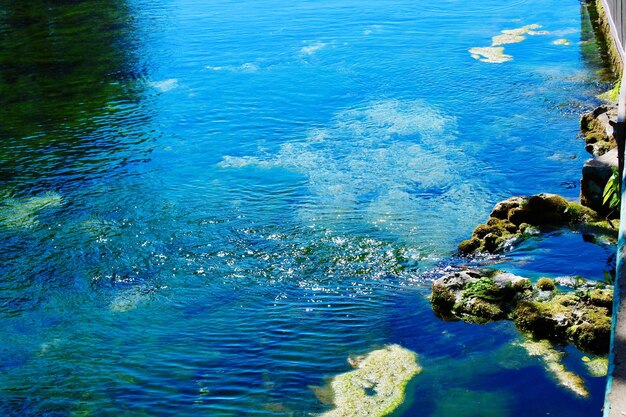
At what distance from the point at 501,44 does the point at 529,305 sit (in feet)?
36.7

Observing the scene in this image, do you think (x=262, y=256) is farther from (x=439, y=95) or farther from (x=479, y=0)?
(x=479, y=0)

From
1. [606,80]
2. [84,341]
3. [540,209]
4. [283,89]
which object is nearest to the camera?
[84,341]

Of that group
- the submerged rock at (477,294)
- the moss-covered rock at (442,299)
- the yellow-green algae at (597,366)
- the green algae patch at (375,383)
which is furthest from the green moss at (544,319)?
the green algae patch at (375,383)

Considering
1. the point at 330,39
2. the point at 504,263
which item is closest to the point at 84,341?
the point at 504,263

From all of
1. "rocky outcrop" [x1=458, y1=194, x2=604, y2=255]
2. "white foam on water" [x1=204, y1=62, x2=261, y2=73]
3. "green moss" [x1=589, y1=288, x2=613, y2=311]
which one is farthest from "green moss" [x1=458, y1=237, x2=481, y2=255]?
"white foam on water" [x1=204, y1=62, x2=261, y2=73]

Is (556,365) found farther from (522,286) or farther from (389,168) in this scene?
(389,168)

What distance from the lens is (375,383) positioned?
6.51 meters

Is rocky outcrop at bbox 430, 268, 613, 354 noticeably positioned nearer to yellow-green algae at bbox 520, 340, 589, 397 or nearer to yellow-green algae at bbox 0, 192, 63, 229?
yellow-green algae at bbox 520, 340, 589, 397

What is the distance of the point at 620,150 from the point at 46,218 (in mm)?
7533

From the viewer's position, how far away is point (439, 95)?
46.7 ft

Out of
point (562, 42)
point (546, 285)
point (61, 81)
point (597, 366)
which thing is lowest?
point (597, 366)

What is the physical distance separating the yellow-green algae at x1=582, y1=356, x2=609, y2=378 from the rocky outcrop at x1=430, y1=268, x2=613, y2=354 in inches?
4.1

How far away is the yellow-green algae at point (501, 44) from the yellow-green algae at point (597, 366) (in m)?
10.5

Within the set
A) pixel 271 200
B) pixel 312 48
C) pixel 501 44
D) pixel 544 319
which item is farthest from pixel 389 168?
pixel 312 48
